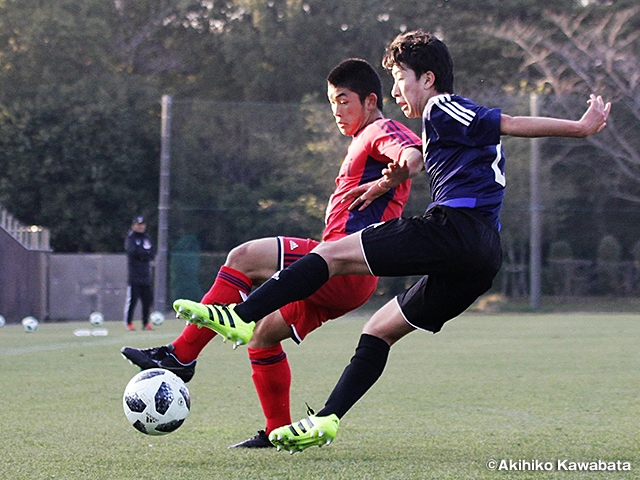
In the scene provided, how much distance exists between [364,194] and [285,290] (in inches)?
29.1

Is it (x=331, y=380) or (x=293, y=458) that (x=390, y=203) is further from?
(x=331, y=380)

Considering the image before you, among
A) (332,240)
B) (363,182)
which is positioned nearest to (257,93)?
(363,182)

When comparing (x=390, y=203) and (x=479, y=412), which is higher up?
(x=390, y=203)

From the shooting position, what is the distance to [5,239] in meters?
19.2

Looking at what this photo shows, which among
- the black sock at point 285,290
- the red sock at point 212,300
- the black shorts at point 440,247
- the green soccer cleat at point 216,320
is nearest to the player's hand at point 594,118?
the black shorts at point 440,247

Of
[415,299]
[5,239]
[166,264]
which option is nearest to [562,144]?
[166,264]

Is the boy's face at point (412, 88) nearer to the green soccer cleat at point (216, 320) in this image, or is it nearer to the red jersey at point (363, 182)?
the red jersey at point (363, 182)

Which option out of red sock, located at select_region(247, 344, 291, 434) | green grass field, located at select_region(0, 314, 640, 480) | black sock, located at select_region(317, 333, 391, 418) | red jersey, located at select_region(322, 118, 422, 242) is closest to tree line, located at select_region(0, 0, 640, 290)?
green grass field, located at select_region(0, 314, 640, 480)

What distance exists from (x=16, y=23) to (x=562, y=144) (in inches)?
746

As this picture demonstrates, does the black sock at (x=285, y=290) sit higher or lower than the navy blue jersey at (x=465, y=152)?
lower

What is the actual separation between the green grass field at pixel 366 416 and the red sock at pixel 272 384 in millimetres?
282

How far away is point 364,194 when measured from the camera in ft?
15.4

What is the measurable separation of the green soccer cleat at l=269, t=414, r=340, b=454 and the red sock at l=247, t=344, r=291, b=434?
0.98m

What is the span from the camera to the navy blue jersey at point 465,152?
417cm
